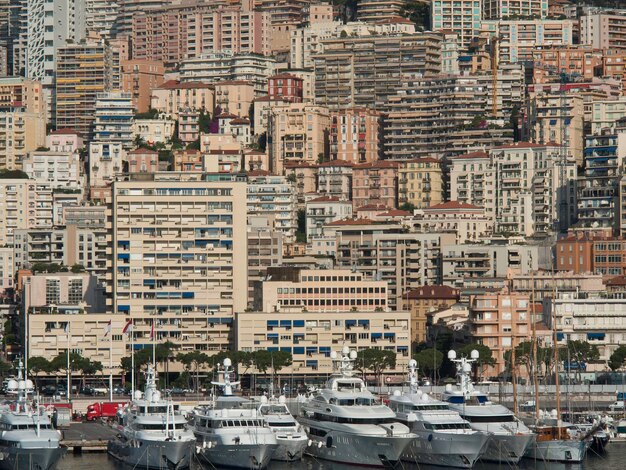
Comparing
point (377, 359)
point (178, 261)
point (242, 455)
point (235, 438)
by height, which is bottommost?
point (242, 455)

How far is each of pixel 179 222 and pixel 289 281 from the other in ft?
37.6

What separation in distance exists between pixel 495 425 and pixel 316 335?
4808 centimetres

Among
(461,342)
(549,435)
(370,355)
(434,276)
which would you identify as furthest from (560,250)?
(549,435)

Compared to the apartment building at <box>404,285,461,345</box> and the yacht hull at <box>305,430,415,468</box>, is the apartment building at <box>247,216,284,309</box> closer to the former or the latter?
the apartment building at <box>404,285,461,345</box>

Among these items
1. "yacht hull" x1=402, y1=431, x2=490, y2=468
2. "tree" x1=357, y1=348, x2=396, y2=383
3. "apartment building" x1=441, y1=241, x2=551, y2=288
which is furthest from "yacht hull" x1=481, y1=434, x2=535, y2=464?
"apartment building" x1=441, y1=241, x2=551, y2=288

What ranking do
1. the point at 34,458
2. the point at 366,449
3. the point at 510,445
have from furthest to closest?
1. the point at 510,445
2. the point at 366,449
3. the point at 34,458

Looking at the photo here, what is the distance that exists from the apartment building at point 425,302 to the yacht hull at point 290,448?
69888mm

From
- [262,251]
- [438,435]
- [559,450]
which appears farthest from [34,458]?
[262,251]

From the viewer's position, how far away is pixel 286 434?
111 m

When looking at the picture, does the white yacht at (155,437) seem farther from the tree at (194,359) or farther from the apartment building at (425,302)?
the apartment building at (425,302)

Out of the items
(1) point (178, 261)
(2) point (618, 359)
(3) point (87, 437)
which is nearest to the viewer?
(3) point (87, 437)

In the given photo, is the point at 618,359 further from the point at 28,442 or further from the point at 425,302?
the point at 28,442

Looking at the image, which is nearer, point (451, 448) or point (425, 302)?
point (451, 448)

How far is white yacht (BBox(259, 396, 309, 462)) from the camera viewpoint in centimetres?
Answer: 11079
